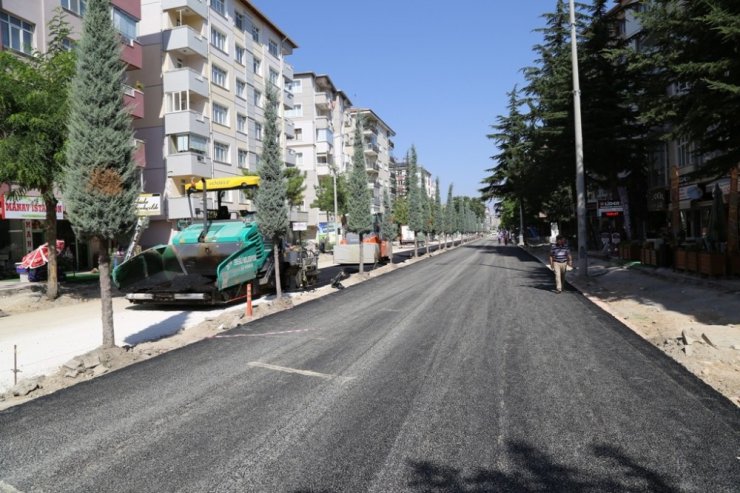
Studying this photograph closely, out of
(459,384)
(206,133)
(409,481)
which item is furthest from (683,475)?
(206,133)

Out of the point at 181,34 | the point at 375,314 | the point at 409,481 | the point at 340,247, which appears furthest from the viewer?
the point at 181,34

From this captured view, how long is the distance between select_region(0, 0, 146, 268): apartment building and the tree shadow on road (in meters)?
16.6

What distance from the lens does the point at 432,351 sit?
25.6ft

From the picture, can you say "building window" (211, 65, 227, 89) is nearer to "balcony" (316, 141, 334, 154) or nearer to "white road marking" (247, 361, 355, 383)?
"balcony" (316, 141, 334, 154)

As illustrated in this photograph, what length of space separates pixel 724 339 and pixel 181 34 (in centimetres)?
3452

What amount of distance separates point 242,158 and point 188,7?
11.2m

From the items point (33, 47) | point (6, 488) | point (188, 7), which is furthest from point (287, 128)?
point (6, 488)

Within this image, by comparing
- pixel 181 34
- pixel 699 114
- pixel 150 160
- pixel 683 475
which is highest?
pixel 181 34

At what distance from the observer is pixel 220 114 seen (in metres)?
37.6

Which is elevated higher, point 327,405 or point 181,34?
point 181,34

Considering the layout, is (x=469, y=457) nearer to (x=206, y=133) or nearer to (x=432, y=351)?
(x=432, y=351)

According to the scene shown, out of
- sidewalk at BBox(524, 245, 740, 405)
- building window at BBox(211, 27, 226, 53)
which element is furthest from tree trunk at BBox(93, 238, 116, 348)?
building window at BBox(211, 27, 226, 53)

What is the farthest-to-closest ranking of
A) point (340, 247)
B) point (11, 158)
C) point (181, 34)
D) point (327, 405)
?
point (181, 34) → point (340, 247) → point (11, 158) → point (327, 405)

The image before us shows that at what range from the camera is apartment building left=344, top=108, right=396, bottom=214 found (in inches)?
3167
